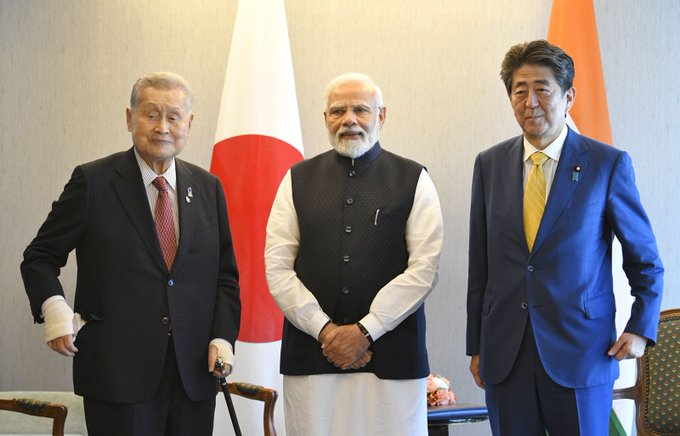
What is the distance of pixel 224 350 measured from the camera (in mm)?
2504

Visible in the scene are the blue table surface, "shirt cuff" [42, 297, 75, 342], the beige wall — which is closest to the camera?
"shirt cuff" [42, 297, 75, 342]

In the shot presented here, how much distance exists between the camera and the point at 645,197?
429 centimetres

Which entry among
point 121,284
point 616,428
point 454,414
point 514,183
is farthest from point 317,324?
point 616,428

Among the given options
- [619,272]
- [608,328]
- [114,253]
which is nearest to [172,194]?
[114,253]

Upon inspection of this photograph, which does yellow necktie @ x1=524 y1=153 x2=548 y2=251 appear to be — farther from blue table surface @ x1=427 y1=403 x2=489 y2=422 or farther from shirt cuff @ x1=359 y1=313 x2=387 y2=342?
blue table surface @ x1=427 y1=403 x2=489 y2=422

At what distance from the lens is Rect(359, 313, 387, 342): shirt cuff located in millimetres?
2803

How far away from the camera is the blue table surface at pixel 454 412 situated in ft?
11.6

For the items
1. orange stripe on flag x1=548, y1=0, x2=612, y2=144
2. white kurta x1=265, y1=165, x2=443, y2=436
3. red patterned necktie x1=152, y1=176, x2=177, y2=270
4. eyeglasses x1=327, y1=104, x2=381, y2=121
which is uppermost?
orange stripe on flag x1=548, y1=0, x2=612, y2=144

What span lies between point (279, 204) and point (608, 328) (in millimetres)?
1266

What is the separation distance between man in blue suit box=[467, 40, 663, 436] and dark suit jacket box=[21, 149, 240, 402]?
98cm

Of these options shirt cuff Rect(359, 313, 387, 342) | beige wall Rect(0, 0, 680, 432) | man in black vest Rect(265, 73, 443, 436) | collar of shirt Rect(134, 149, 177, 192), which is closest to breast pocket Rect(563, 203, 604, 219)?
man in black vest Rect(265, 73, 443, 436)

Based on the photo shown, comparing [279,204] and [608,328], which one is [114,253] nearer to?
[279,204]

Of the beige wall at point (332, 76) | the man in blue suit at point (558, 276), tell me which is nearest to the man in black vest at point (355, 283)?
the man in blue suit at point (558, 276)

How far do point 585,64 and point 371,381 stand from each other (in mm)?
2027
